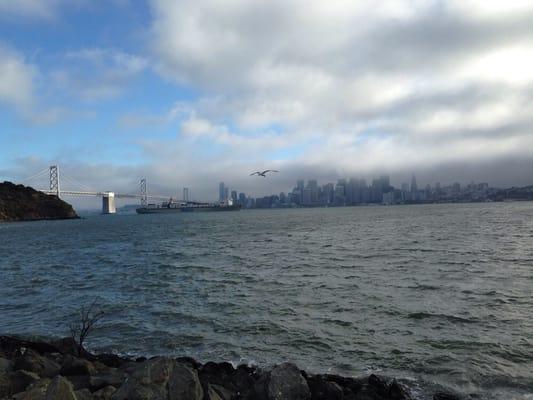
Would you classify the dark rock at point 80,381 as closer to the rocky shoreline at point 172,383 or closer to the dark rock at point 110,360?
the rocky shoreline at point 172,383

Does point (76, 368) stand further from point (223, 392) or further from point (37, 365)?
point (223, 392)

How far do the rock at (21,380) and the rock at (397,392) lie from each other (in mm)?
5721

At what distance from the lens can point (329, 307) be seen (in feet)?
45.0

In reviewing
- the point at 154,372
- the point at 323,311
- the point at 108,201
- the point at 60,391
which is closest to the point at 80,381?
the point at 154,372

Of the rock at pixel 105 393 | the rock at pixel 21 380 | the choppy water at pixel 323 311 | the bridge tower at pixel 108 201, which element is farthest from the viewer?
the bridge tower at pixel 108 201

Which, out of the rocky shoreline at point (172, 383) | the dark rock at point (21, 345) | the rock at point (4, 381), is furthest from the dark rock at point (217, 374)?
the dark rock at point (21, 345)

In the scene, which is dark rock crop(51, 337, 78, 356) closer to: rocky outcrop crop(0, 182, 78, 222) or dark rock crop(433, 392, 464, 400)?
dark rock crop(433, 392, 464, 400)

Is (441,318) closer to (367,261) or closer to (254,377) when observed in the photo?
(254,377)

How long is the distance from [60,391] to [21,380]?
1.89 m

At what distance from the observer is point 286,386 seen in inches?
266

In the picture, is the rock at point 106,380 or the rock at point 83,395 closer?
the rock at point 83,395

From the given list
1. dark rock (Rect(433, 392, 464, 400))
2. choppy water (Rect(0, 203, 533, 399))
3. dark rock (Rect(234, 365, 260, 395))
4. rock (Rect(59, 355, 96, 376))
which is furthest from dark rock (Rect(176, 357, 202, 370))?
dark rock (Rect(433, 392, 464, 400))

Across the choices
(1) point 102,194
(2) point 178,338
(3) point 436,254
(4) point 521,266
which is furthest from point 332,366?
(1) point 102,194

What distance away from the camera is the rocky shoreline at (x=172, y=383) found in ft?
20.2
